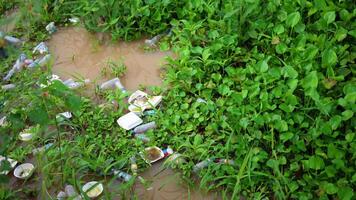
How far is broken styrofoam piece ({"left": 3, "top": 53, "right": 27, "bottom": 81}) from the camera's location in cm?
327

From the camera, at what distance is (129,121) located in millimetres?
2791

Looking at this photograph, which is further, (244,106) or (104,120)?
(104,120)

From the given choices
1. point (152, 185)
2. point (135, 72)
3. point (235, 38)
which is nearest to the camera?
point (152, 185)

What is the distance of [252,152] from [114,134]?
952 millimetres

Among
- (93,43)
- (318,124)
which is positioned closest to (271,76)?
(318,124)

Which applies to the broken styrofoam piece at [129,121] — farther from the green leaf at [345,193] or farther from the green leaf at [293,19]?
the green leaf at [345,193]

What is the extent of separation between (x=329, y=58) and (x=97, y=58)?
6.07 feet

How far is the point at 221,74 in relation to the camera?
2.95 meters

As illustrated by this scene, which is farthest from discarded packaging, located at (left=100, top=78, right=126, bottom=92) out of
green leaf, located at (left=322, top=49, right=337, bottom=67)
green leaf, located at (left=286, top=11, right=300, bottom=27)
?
green leaf, located at (left=322, top=49, right=337, bottom=67)

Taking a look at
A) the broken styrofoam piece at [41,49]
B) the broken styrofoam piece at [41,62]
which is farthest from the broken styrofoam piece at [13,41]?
the broken styrofoam piece at [41,62]

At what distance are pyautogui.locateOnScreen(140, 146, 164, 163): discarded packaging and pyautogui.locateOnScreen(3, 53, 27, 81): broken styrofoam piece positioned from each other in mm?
1412

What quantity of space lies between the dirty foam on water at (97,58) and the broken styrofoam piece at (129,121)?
345mm

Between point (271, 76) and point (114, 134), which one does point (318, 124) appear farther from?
point (114, 134)

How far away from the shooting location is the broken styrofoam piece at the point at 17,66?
3.27 metres
